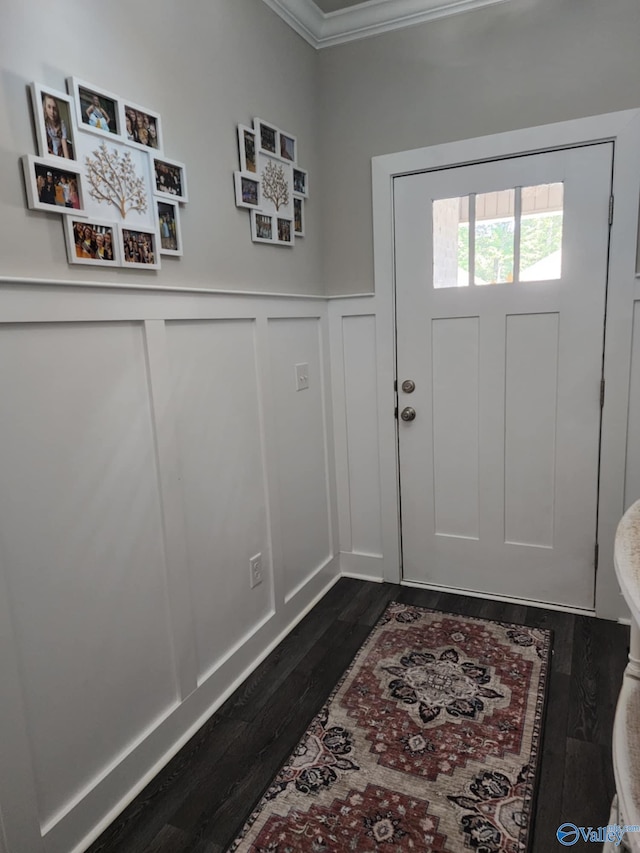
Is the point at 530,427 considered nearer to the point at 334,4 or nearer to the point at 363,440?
the point at 363,440

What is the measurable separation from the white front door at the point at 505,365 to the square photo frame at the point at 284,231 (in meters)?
0.48

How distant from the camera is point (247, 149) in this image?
1.98 m

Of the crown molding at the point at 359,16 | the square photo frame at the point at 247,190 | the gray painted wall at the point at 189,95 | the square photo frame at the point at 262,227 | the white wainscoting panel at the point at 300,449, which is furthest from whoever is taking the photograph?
the white wainscoting panel at the point at 300,449

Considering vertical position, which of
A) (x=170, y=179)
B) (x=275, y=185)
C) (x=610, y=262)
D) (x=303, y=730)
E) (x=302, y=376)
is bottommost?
(x=303, y=730)

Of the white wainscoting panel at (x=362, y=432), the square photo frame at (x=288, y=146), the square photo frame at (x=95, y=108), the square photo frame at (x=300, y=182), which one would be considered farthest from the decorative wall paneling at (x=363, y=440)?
the square photo frame at (x=95, y=108)

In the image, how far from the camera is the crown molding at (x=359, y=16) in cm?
215

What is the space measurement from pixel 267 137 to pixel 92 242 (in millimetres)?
1017

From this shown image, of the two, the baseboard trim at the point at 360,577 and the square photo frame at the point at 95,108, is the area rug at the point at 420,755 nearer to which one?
the baseboard trim at the point at 360,577

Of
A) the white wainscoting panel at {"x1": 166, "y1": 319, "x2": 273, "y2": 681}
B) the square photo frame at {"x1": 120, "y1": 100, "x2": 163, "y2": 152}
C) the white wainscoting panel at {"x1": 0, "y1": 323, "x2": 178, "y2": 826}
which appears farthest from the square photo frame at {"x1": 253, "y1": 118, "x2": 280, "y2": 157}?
the white wainscoting panel at {"x1": 0, "y1": 323, "x2": 178, "y2": 826}

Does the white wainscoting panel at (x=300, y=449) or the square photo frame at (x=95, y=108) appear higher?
the square photo frame at (x=95, y=108)

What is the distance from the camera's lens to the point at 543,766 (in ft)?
5.18

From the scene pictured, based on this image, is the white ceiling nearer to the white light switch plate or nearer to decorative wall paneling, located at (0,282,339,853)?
decorative wall paneling, located at (0,282,339,853)

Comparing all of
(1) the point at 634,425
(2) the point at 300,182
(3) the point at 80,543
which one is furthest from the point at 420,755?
(2) the point at 300,182

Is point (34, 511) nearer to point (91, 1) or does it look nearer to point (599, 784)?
point (91, 1)
